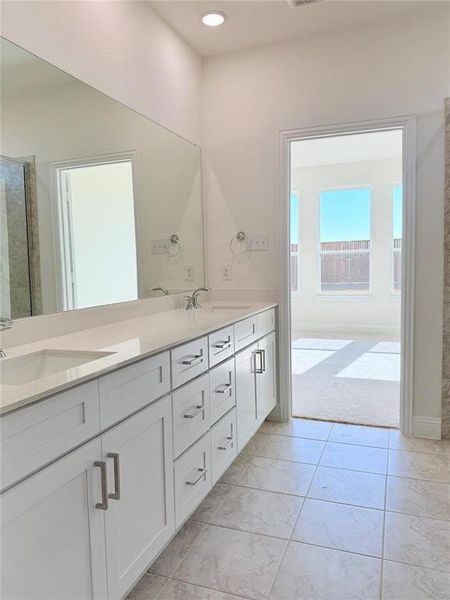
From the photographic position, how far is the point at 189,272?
2975 mm

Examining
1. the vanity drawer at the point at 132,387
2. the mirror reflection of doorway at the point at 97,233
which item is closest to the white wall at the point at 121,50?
the mirror reflection of doorway at the point at 97,233

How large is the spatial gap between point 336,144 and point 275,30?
3152mm

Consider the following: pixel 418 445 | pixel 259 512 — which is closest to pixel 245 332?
pixel 259 512

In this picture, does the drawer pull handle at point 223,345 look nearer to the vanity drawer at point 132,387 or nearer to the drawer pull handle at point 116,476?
the vanity drawer at point 132,387

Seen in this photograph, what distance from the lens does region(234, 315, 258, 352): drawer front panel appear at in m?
2.24

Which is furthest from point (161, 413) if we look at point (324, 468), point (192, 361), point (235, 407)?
point (324, 468)

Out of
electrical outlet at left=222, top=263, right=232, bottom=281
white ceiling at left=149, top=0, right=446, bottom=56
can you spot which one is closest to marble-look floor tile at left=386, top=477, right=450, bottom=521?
electrical outlet at left=222, top=263, right=232, bottom=281

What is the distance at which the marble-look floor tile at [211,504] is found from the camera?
1.94 metres

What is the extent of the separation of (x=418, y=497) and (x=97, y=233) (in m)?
2.05

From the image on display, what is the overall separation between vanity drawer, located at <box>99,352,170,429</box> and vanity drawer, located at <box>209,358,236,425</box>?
439 mm

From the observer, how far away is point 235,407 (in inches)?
87.5

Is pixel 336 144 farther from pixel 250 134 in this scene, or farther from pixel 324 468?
pixel 324 468

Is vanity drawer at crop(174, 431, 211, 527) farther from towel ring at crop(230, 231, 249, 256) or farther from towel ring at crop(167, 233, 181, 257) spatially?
towel ring at crop(230, 231, 249, 256)

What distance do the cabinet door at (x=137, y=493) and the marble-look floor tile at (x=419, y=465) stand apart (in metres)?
1.40
